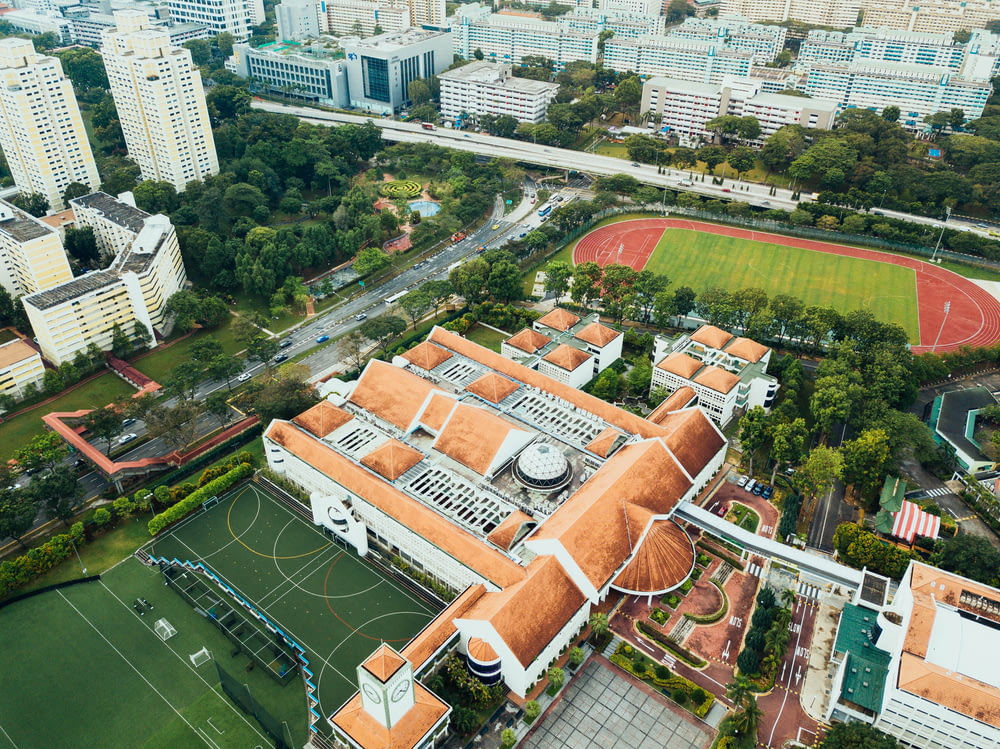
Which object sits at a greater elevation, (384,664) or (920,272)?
(384,664)

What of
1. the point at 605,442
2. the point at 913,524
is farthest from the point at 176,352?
the point at 913,524

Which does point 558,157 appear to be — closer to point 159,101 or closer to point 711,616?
point 159,101

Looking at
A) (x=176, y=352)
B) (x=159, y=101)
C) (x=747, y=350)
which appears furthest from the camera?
(x=159, y=101)

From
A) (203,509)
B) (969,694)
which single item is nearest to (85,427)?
(203,509)

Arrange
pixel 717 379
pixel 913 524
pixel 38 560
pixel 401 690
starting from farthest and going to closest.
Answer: pixel 717 379 → pixel 913 524 → pixel 38 560 → pixel 401 690

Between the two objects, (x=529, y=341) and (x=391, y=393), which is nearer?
(x=391, y=393)

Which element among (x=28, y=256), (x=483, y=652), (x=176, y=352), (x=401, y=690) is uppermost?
(x=28, y=256)

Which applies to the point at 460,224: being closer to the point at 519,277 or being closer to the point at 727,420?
the point at 519,277

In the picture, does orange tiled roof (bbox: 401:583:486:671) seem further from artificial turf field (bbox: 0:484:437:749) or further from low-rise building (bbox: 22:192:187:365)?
low-rise building (bbox: 22:192:187:365)
